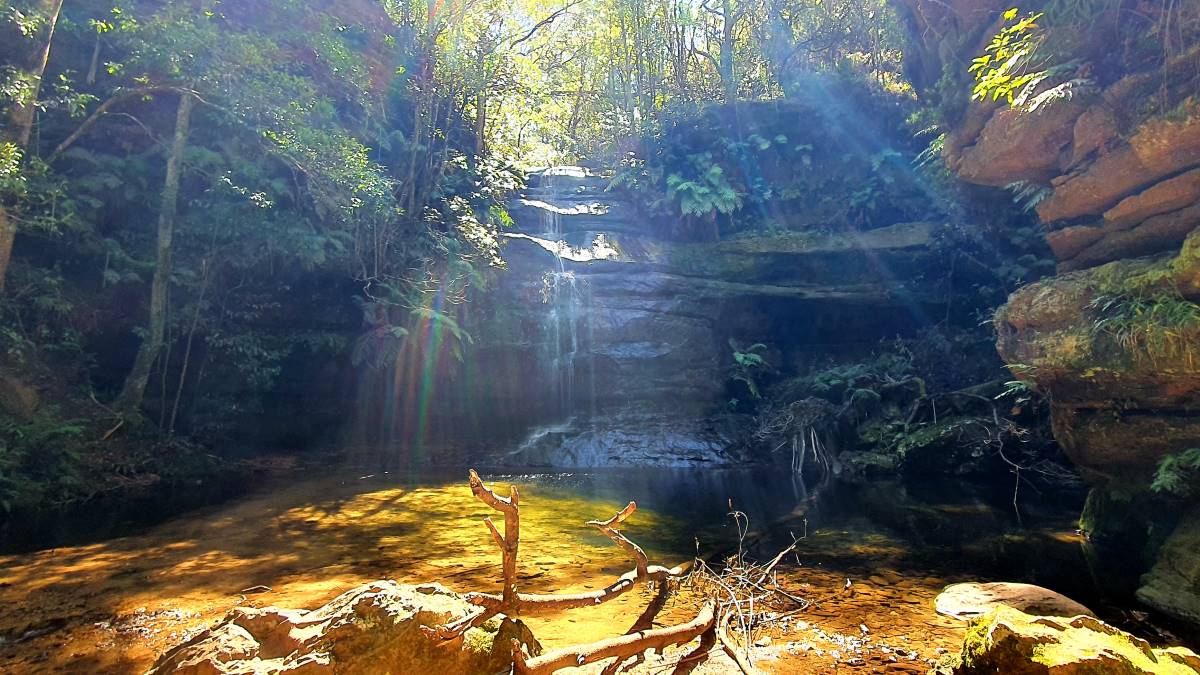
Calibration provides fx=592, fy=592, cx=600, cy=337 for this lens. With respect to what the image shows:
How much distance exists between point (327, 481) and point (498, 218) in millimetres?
9021

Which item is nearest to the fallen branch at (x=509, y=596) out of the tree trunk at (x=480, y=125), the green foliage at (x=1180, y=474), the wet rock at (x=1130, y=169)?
the green foliage at (x=1180, y=474)

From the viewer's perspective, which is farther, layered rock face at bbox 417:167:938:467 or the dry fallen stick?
layered rock face at bbox 417:167:938:467

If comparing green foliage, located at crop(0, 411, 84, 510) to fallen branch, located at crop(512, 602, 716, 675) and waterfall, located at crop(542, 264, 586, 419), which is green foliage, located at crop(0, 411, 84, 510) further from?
waterfall, located at crop(542, 264, 586, 419)

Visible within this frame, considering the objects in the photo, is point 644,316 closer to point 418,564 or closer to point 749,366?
point 749,366

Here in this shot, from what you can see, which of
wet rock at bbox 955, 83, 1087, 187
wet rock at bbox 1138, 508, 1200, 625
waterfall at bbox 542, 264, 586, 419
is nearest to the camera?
wet rock at bbox 1138, 508, 1200, 625

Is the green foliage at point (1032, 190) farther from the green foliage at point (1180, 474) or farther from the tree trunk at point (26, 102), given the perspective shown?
the tree trunk at point (26, 102)

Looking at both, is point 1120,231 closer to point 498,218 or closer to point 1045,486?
point 1045,486

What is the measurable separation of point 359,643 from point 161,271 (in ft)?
38.9

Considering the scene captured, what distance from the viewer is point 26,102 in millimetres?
8555

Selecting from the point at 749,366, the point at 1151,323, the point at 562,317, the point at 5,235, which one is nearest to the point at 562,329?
the point at 562,317

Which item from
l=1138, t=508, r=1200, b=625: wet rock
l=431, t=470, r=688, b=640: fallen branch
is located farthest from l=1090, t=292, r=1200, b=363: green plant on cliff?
l=431, t=470, r=688, b=640: fallen branch

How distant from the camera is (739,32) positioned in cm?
2423

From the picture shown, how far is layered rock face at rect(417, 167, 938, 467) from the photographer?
52.8ft

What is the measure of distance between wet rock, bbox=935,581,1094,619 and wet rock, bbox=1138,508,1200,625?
2.85ft
